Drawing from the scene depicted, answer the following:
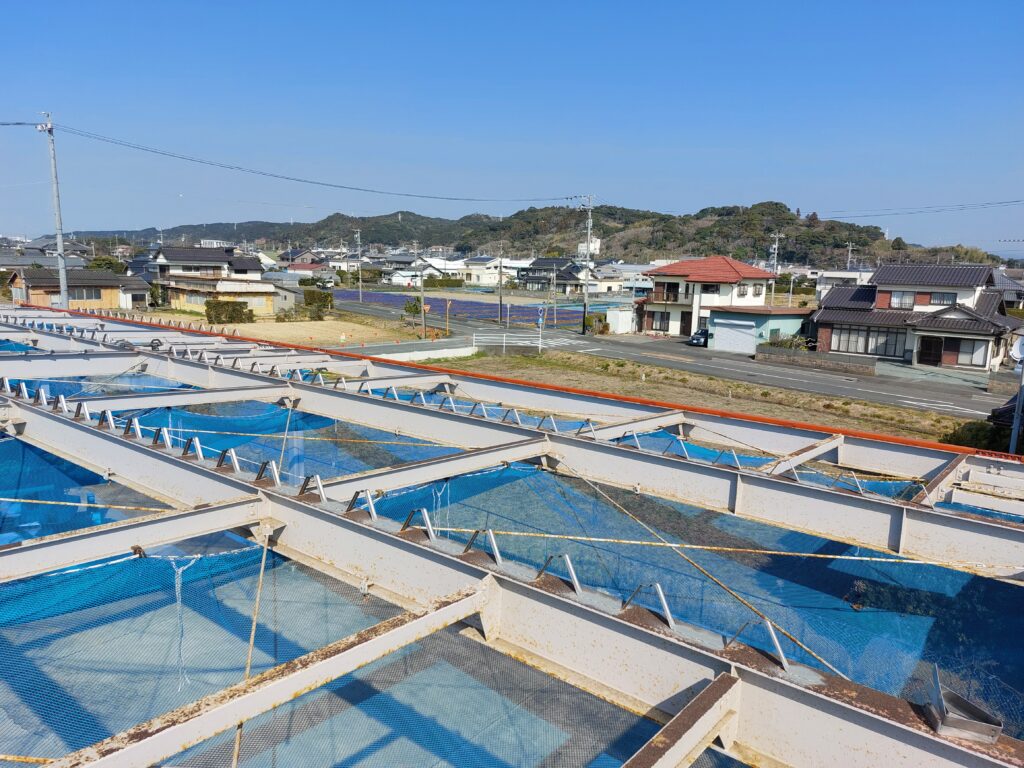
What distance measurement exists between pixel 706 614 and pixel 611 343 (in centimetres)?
3827

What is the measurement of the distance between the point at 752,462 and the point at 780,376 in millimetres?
24653

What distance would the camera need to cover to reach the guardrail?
40.9 metres

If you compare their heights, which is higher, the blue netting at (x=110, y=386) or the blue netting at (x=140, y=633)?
the blue netting at (x=110, y=386)

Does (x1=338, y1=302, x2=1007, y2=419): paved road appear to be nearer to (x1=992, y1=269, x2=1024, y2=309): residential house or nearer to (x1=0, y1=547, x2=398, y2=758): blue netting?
(x1=992, y1=269, x2=1024, y2=309): residential house

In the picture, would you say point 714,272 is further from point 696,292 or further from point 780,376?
point 780,376

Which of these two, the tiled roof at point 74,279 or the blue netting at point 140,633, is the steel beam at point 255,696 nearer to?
the blue netting at point 140,633

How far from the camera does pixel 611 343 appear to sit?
1731 inches

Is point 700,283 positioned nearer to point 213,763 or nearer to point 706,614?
point 706,614

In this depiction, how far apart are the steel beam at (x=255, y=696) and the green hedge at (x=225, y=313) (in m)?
47.9

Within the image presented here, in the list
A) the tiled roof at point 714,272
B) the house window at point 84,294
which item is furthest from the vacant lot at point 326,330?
the tiled roof at point 714,272

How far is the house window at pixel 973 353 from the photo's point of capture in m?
33.3

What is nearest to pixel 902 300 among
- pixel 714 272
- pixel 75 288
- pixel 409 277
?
pixel 714 272

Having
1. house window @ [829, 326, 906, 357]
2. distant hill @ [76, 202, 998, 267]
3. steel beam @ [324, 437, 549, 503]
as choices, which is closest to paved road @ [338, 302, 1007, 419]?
house window @ [829, 326, 906, 357]

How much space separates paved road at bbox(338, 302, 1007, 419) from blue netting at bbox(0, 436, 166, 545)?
27.6 m
